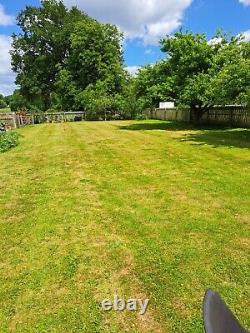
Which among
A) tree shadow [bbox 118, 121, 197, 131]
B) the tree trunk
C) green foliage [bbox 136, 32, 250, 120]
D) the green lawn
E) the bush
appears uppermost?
green foliage [bbox 136, 32, 250, 120]

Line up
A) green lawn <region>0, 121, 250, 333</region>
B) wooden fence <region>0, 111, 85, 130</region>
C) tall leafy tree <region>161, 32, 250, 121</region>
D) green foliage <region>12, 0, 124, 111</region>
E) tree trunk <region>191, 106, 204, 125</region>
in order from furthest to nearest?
green foliage <region>12, 0, 124, 111</region>
wooden fence <region>0, 111, 85, 130</region>
tree trunk <region>191, 106, 204, 125</region>
tall leafy tree <region>161, 32, 250, 121</region>
green lawn <region>0, 121, 250, 333</region>

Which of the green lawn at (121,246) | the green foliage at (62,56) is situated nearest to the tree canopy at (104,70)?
the green foliage at (62,56)

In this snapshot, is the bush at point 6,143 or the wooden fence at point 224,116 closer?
the bush at point 6,143

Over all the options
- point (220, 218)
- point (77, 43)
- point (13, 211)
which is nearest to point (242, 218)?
point (220, 218)

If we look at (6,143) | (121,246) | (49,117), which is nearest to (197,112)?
(6,143)

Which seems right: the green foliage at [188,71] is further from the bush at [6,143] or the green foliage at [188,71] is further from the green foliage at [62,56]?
the green foliage at [62,56]

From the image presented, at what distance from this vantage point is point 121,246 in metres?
3.80

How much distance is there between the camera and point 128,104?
32.8 meters

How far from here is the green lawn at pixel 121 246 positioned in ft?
9.02

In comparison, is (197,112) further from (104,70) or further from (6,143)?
(104,70)

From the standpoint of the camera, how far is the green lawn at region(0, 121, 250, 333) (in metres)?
2.75

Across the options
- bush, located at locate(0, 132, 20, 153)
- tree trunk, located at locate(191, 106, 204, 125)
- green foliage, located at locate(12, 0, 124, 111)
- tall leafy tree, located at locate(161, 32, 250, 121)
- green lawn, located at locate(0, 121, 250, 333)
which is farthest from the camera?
green foliage, located at locate(12, 0, 124, 111)

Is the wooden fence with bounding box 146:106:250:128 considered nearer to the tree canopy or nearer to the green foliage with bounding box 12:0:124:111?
the tree canopy

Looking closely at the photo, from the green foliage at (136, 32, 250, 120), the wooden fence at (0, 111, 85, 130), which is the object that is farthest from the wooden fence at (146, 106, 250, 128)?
the wooden fence at (0, 111, 85, 130)
